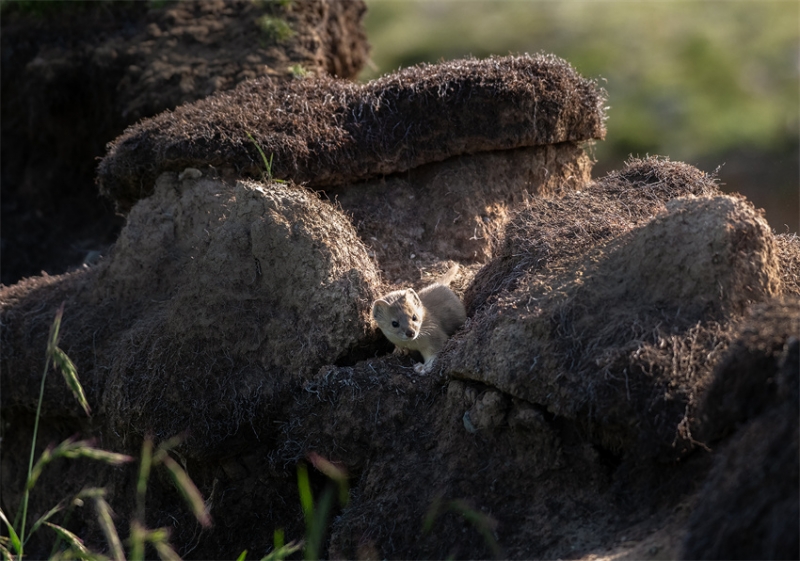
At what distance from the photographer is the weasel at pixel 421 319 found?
19.4ft

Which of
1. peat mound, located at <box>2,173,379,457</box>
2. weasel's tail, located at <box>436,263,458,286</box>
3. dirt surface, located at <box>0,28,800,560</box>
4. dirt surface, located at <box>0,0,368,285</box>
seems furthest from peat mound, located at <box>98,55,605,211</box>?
dirt surface, located at <box>0,0,368,285</box>

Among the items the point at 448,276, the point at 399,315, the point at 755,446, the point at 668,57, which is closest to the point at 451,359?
the point at 399,315

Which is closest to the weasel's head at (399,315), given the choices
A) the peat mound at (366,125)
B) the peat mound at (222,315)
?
the peat mound at (222,315)

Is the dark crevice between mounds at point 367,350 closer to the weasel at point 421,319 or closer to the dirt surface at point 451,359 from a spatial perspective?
the dirt surface at point 451,359

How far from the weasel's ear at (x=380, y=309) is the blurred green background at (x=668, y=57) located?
1920cm

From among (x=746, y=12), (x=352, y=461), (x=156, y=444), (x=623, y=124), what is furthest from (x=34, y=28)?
(x=746, y=12)

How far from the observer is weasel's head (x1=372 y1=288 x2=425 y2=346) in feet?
19.3

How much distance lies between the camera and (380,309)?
239 inches

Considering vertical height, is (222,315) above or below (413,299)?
below

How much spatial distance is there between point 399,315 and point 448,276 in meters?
1.33

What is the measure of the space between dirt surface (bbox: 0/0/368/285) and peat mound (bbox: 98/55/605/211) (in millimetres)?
2614

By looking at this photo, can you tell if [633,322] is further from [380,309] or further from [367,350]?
[367,350]

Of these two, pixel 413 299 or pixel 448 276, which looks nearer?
pixel 413 299

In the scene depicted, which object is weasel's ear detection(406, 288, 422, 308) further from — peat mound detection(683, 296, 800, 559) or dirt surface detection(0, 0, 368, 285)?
dirt surface detection(0, 0, 368, 285)
